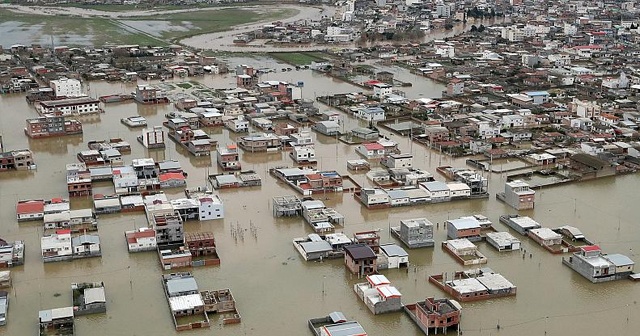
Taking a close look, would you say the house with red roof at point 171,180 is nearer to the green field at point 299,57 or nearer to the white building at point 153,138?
the white building at point 153,138

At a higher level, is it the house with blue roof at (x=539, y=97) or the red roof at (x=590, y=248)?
the house with blue roof at (x=539, y=97)

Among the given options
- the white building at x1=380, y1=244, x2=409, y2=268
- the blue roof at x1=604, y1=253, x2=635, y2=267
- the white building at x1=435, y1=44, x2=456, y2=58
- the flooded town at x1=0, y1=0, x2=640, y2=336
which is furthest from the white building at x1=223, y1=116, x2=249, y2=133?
the white building at x1=435, y1=44, x2=456, y2=58

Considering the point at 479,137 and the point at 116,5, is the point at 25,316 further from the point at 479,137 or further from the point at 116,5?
the point at 116,5

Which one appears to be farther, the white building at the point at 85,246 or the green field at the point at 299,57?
the green field at the point at 299,57

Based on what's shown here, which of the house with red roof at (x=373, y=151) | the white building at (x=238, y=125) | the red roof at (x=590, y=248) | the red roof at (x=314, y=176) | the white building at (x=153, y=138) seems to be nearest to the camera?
the red roof at (x=590, y=248)

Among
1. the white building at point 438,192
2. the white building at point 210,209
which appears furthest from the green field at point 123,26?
the white building at point 438,192

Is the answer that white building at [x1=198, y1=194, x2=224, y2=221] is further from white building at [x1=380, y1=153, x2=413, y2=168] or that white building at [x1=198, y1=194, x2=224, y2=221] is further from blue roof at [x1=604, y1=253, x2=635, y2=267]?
blue roof at [x1=604, y1=253, x2=635, y2=267]

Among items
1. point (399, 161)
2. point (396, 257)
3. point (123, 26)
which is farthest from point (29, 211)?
point (123, 26)
